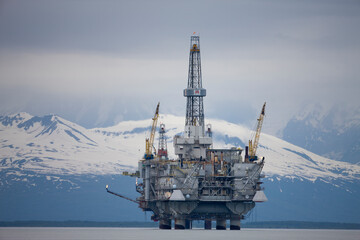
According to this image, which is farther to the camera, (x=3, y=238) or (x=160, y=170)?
(x=160, y=170)

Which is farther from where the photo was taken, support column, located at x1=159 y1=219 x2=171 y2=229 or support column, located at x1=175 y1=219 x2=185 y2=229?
support column, located at x1=159 y1=219 x2=171 y2=229

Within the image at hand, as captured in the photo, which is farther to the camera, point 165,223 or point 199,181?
point 165,223

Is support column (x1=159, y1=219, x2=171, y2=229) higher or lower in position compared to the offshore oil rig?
lower

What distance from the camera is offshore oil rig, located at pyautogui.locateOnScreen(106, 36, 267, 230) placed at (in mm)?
162375

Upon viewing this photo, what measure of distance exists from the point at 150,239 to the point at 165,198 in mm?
19980

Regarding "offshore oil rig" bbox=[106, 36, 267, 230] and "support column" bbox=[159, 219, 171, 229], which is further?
"support column" bbox=[159, 219, 171, 229]

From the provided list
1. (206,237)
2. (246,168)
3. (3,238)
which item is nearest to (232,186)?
(246,168)

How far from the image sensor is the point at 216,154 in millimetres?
169375

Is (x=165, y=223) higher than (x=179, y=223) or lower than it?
lower

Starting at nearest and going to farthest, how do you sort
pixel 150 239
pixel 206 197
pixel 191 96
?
pixel 150 239 < pixel 206 197 < pixel 191 96

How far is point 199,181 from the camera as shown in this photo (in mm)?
162875

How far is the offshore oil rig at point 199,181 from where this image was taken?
162375 millimetres

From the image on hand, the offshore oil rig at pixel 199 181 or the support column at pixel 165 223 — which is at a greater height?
the offshore oil rig at pixel 199 181

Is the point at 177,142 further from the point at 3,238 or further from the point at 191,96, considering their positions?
the point at 3,238
